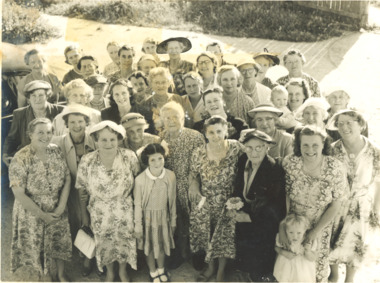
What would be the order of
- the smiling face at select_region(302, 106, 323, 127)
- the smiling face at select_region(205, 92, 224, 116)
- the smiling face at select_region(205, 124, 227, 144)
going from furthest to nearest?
the smiling face at select_region(205, 92, 224, 116) < the smiling face at select_region(302, 106, 323, 127) < the smiling face at select_region(205, 124, 227, 144)

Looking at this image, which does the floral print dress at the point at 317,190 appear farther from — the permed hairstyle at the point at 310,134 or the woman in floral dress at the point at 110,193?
the woman in floral dress at the point at 110,193

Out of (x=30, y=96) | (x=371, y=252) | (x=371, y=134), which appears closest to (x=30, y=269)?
(x=30, y=96)

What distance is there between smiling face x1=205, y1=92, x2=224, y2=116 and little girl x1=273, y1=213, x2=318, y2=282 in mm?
1281

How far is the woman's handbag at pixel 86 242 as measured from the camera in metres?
4.10

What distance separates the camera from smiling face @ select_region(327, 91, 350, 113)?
4.44 m

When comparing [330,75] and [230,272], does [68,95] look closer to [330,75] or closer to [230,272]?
[230,272]

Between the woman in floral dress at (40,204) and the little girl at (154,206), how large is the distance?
76 centimetres

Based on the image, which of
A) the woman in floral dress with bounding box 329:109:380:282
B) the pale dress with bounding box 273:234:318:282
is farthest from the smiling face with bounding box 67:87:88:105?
the woman in floral dress with bounding box 329:109:380:282

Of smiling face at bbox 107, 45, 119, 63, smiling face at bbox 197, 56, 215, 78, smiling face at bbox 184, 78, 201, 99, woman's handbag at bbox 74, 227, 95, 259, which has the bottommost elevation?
woman's handbag at bbox 74, 227, 95, 259

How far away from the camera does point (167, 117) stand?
13.4 feet

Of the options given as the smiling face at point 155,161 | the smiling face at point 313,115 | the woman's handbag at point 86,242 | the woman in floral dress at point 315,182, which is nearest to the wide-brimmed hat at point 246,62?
the smiling face at point 313,115

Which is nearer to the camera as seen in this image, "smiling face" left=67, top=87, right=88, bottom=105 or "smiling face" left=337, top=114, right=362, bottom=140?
"smiling face" left=337, top=114, right=362, bottom=140

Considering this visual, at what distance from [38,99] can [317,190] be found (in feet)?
9.65

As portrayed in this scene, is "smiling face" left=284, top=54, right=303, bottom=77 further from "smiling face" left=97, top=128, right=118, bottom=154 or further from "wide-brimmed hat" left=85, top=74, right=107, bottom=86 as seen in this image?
"smiling face" left=97, top=128, right=118, bottom=154
